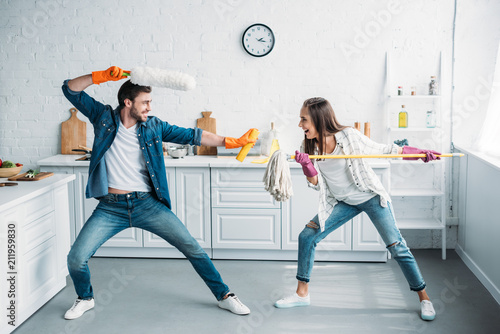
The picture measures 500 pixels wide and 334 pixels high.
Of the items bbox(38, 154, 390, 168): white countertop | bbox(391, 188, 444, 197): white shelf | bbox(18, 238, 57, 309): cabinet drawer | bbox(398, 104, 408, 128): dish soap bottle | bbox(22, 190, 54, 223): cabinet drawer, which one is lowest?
bbox(18, 238, 57, 309): cabinet drawer

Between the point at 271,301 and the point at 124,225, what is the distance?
3.56ft

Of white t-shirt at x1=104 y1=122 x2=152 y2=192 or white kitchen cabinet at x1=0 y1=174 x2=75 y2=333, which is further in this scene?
white t-shirt at x1=104 y1=122 x2=152 y2=192

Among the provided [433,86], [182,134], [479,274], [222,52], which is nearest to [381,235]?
[479,274]

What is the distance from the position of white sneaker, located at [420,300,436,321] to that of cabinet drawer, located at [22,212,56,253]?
236cm

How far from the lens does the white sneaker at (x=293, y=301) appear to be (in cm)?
339

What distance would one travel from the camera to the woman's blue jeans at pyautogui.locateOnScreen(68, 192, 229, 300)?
10.2 ft

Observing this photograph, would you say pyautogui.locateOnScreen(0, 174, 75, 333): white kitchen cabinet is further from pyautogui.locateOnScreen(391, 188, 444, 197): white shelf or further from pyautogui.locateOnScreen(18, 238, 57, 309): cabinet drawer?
pyautogui.locateOnScreen(391, 188, 444, 197): white shelf

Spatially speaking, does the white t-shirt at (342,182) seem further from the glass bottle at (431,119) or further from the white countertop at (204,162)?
the glass bottle at (431,119)

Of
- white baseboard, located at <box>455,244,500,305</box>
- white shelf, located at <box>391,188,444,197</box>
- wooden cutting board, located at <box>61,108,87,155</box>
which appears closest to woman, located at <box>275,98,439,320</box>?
white baseboard, located at <box>455,244,500,305</box>

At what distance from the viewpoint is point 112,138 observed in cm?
312

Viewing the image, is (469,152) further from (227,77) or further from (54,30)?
(54,30)

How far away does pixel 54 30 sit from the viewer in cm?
471

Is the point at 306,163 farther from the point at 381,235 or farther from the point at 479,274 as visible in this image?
the point at 479,274

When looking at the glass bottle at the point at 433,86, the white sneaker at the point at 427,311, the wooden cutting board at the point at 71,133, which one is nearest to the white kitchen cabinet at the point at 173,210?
the wooden cutting board at the point at 71,133
